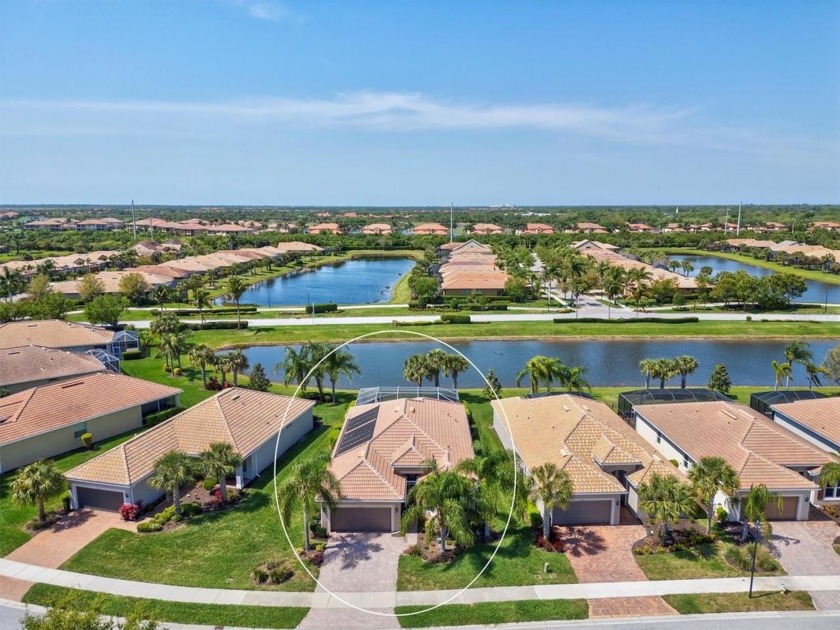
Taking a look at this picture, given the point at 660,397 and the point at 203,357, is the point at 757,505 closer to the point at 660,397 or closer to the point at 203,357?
the point at 660,397

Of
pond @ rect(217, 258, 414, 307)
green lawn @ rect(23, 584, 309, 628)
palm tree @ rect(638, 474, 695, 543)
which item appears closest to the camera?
green lawn @ rect(23, 584, 309, 628)

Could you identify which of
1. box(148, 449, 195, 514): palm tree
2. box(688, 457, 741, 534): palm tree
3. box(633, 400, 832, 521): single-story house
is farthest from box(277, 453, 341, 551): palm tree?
box(633, 400, 832, 521): single-story house

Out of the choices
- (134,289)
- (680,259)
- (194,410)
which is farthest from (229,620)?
(680,259)

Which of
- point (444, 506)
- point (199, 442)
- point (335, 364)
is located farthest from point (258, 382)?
point (444, 506)

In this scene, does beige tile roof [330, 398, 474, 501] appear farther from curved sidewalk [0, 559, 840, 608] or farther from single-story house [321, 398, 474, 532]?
curved sidewalk [0, 559, 840, 608]

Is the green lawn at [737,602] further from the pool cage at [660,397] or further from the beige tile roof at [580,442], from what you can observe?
the pool cage at [660,397]

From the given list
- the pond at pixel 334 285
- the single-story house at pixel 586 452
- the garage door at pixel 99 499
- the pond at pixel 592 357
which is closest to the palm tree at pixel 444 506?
the single-story house at pixel 586 452
